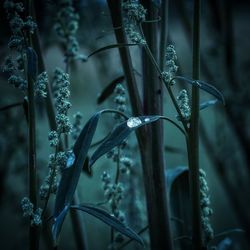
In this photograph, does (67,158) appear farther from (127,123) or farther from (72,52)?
(72,52)

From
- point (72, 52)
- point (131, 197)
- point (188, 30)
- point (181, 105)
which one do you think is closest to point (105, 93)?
point (72, 52)

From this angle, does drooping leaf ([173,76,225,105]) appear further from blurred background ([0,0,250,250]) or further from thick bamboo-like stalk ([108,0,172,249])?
blurred background ([0,0,250,250])

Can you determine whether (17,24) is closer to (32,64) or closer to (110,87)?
(32,64)

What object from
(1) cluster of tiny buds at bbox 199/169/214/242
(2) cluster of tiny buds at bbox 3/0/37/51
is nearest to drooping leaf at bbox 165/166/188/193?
(1) cluster of tiny buds at bbox 199/169/214/242

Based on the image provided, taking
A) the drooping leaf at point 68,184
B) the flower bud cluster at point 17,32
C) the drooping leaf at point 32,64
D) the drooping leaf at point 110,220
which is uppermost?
the flower bud cluster at point 17,32

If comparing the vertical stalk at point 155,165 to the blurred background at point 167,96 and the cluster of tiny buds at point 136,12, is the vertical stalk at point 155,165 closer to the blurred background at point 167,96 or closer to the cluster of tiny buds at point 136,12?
the cluster of tiny buds at point 136,12

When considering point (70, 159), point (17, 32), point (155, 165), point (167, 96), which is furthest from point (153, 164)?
point (167, 96)

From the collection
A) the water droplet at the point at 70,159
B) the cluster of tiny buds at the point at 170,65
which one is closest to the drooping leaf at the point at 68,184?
the water droplet at the point at 70,159
